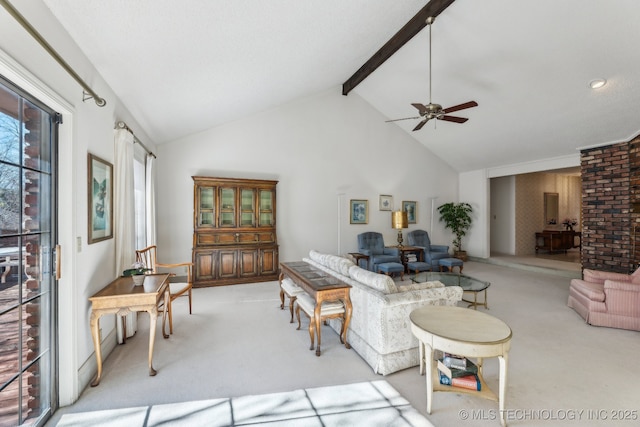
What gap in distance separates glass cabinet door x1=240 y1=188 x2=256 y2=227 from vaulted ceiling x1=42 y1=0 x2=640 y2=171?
1.47 metres

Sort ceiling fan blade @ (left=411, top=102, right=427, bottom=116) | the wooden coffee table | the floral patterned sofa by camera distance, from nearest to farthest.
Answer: the wooden coffee table < the floral patterned sofa < ceiling fan blade @ (left=411, top=102, right=427, bottom=116)

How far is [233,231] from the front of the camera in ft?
17.9

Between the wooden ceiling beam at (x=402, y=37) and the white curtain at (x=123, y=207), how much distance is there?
4175 mm

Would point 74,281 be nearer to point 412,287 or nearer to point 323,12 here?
point 412,287

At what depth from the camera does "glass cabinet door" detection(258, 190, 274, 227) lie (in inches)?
225

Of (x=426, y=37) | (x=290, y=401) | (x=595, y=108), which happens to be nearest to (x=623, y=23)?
(x=595, y=108)

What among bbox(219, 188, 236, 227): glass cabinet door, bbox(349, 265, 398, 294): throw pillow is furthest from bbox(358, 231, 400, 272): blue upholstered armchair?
bbox(349, 265, 398, 294): throw pillow

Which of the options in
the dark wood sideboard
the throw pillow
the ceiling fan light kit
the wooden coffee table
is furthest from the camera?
the dark wood sideboard

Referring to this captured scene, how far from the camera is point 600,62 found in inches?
149

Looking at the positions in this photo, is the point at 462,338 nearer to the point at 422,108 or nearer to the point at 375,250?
the point at 422,108

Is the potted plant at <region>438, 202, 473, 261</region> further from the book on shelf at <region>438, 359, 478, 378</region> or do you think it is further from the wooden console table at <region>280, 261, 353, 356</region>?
the book on shelf at <region>438, 359, 478, 378</region>

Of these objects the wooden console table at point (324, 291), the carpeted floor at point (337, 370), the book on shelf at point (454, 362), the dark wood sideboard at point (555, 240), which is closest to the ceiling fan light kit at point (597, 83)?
the carpeted floor at point (337, 370)

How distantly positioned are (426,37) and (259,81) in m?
2.75

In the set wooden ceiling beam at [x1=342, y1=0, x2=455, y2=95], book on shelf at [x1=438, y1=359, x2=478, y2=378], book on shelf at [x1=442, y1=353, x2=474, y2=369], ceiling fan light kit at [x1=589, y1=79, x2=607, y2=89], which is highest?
wooden ceiling beam at [x1=342, y1=0, x2=455, y2=95]
